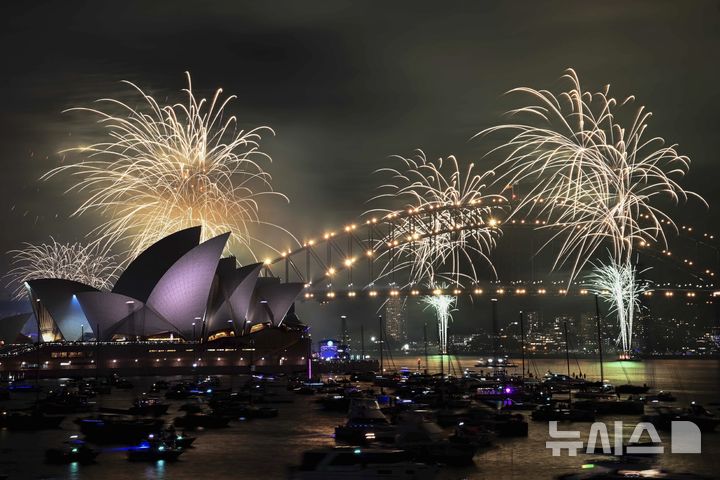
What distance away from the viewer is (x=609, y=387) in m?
95.2

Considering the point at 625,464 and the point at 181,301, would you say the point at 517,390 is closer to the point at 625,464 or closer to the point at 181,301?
the point at 625,464

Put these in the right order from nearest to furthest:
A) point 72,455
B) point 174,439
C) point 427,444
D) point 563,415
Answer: point 427,444
point 72,455
point 174,439
point 563,415

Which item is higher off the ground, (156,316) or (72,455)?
(156,316)

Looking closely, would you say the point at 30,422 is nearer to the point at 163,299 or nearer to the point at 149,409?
the point at 149,409

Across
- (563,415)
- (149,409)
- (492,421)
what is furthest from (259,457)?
(563,415)

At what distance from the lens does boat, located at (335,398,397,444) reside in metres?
51.2

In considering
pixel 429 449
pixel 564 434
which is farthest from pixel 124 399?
pixel 429 449

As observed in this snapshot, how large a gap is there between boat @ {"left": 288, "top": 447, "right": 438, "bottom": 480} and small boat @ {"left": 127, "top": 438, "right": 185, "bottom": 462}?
12.5 m

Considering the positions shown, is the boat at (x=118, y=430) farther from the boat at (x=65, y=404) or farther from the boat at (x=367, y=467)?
the boat at (x=367, y=467)

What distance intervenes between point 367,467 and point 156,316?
10386 cm

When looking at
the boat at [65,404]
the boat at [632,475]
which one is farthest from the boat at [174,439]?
the boat at [65,404]

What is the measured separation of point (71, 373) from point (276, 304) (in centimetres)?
3685

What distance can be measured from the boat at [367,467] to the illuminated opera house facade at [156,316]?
89775 mm

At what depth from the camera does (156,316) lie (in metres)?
137
